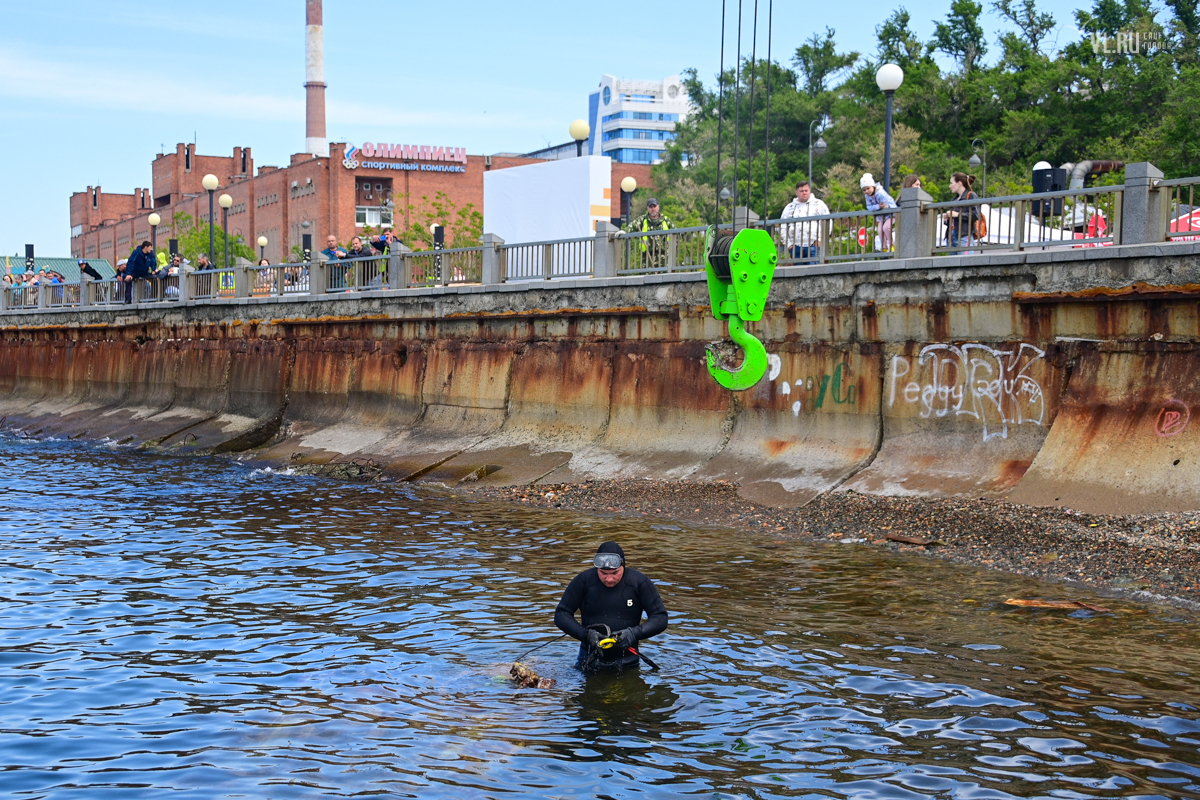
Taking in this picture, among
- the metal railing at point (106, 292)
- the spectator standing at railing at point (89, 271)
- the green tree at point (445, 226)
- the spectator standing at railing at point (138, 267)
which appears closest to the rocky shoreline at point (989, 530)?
the spectator standing at railing at point (138, 267)

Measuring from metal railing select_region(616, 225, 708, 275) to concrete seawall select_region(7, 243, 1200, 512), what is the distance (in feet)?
0.94

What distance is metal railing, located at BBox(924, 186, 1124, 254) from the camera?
13969mm

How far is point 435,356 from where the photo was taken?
2267 centimetres

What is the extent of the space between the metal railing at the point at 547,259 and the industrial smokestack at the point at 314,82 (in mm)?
62815

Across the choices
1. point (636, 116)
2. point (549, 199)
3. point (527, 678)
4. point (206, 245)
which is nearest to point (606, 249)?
point (549, 199)

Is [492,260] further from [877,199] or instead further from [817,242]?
[877,199]

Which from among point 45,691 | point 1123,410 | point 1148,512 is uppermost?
point 1123,410

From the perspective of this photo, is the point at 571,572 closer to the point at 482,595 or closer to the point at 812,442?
the point at 482,595

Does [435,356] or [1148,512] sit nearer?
[1148,512]

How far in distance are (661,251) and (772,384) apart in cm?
309

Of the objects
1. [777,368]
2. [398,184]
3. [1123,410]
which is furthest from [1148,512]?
[398,184]

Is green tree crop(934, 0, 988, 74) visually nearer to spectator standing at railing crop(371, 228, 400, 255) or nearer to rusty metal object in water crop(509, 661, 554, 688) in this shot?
spectator standing at railing crop(371, 228, 400, 255)

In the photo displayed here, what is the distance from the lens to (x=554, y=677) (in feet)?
28.9

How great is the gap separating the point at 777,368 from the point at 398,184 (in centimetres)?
5882
